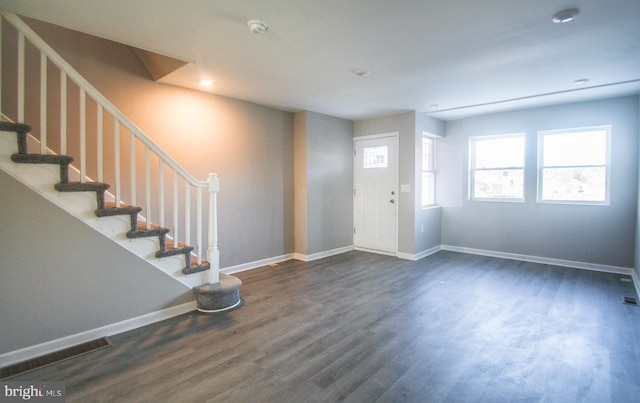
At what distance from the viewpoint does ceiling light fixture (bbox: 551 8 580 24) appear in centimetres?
227

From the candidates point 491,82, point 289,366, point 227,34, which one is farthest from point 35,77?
point 491,82

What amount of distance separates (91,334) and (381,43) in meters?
3.52

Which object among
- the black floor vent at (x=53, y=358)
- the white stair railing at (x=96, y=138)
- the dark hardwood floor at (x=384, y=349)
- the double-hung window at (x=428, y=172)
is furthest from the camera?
the double-hung window at (x=428, y=172)

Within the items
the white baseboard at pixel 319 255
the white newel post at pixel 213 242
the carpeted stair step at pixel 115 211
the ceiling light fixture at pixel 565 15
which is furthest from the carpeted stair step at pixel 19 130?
the ceiling light fixture at pixel 565 15

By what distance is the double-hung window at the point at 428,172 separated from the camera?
19.8 ft

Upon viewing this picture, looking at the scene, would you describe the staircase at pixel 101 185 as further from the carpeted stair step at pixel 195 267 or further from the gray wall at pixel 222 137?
the gray wall at pixel 222 137

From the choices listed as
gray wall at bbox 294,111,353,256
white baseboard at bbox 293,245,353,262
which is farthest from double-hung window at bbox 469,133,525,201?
white baseboard at bbox 293,245,353,262

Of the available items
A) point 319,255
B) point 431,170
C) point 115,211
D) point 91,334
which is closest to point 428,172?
point 431,170

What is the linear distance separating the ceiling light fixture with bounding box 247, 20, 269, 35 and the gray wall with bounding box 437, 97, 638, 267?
460 cm

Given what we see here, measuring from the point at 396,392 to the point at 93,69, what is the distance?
413cm

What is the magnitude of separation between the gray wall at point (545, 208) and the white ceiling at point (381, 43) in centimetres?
49

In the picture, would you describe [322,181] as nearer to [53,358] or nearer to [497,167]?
[497,167]

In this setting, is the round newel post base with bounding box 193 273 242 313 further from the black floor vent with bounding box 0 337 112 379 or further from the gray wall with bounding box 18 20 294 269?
the gray wall with bounding box 18 20 294 269

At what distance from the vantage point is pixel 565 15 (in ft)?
7.59
